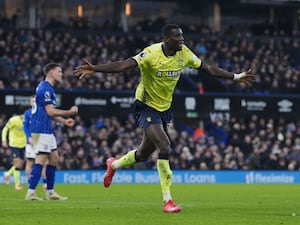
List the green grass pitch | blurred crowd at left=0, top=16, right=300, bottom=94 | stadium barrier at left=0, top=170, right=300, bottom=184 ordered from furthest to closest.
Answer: blurred crowd at left=0, top=16, right=300, bottom=94, stadium barrier at left=0, top=170, right=300, bottom=184, the green grass pitch

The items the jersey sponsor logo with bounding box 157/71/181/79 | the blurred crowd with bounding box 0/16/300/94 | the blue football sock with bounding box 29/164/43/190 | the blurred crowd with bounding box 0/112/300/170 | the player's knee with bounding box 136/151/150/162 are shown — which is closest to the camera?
the jersey sponsor logo with bounding box 157/71/181/79

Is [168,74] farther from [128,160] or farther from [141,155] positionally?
[128,160]

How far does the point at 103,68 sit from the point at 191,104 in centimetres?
2627

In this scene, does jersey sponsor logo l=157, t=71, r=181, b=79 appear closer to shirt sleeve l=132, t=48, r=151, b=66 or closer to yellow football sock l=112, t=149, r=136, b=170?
shirt sleeve l=132, t=48, r=151, b=66

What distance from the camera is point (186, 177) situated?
33969mm

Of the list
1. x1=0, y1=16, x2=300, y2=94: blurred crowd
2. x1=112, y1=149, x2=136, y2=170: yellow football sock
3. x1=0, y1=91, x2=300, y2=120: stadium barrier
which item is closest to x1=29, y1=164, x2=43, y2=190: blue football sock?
x1=112, y1=149, x2=136, y2=170: yellow football sock

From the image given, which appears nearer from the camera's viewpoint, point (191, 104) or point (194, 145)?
point (194, 145)

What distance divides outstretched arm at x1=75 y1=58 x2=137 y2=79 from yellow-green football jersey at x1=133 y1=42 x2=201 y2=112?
0.46m

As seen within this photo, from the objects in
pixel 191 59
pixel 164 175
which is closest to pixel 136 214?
pixel 164 175

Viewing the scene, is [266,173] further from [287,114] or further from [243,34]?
[243,34]

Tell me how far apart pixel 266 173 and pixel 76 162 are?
7465 millimetres

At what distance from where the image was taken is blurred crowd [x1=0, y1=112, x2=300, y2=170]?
111 ft

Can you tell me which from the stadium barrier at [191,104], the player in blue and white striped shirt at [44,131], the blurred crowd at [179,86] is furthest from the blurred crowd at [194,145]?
the player in blue and white striped shirt at [44,131]

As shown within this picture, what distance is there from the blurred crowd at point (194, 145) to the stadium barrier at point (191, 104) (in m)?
0.46
